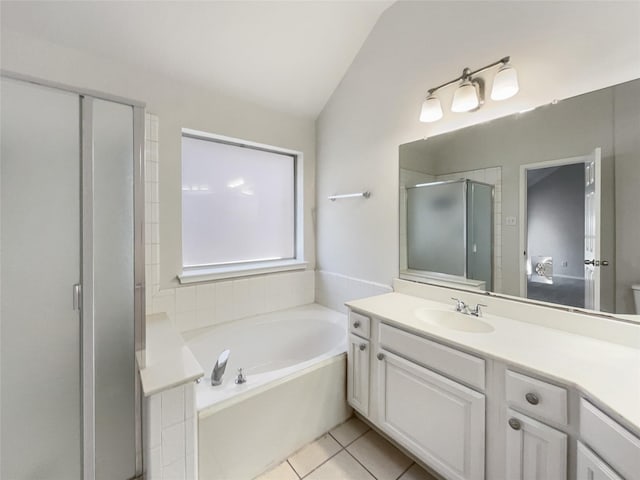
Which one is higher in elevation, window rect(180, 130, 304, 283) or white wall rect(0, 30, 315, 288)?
white wall rect(0, 30, 315, 288)

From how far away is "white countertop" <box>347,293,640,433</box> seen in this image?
2.51 feet

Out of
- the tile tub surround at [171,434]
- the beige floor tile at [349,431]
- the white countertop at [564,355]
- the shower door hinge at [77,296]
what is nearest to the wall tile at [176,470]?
the tile tub surround at [171,434]

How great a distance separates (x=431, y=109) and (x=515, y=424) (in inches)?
64.4

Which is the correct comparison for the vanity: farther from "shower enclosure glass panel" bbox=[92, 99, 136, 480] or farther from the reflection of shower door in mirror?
"shower enclosure glass panel" bbox=[92, 99, 136, 480]

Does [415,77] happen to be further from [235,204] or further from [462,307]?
[235,204]

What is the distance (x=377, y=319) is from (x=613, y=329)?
0.99 metres

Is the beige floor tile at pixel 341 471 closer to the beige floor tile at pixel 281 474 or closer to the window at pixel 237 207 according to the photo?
the beige floor tile at pixel 281 474

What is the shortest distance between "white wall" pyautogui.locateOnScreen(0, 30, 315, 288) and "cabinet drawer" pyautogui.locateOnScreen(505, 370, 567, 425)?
205 centimetres

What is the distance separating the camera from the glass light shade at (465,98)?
1458 mm

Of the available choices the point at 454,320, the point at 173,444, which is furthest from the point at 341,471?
the point at 454,320

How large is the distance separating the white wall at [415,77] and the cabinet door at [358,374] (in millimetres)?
617

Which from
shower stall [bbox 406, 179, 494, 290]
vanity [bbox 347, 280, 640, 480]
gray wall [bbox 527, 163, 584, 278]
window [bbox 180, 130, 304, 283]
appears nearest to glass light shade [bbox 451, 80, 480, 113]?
shower stall [bbox 406, 179, 494, 290]

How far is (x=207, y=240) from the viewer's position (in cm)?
223

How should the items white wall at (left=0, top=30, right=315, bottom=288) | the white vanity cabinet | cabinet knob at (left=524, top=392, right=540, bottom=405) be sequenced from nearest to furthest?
cabinet knob at (left=524, top=392, right=540, bottom=405) → white wall at (left=0, top=30, right=315, bottom=288) → the white vanity cabinet
